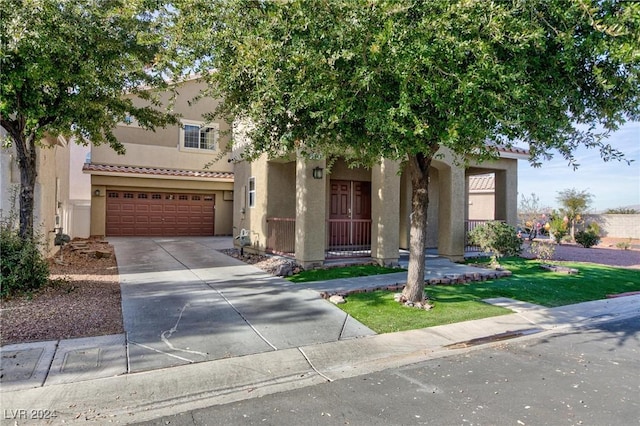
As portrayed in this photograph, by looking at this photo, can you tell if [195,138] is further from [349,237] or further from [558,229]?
[558,229]

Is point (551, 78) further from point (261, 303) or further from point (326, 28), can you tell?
point (261, 303)

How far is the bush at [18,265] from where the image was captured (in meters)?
7.32

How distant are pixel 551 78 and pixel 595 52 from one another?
0.81 metres

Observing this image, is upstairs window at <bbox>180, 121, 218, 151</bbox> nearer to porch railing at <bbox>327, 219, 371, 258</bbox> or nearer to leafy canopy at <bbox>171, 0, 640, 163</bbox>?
porch railing at <bbox>327, 219, 371, 258</bbox>

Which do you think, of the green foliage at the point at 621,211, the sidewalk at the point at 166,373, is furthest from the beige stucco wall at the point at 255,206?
the green foliage at the point at 621,211

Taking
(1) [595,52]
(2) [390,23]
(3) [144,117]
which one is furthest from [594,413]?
(3) [144,117]

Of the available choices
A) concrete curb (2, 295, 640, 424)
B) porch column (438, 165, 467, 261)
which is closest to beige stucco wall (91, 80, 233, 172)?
porch column (438, 165, 467, 261)

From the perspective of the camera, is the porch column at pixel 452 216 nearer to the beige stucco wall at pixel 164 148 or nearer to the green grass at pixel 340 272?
the green grass at pixel 340 272

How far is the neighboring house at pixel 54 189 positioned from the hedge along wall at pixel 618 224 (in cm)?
3073

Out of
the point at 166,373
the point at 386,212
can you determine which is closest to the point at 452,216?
the point at 386,212

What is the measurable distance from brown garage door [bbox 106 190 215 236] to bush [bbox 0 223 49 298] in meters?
14.3

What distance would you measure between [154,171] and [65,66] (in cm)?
1501

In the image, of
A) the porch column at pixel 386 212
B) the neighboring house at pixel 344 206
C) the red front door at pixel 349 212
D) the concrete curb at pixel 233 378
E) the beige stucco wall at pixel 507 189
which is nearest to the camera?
the concrete curb at pixel 233 378

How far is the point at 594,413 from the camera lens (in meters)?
4.09
